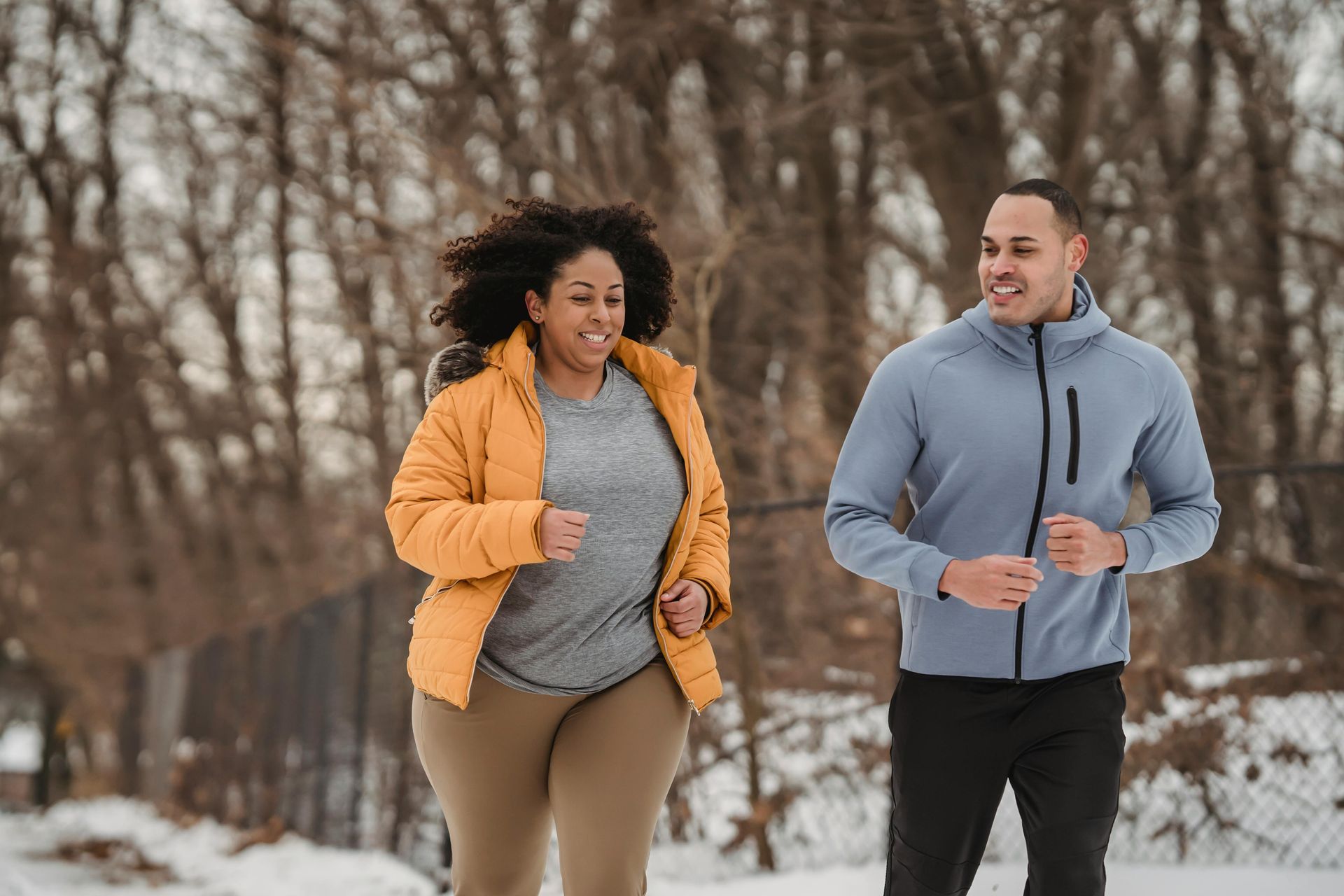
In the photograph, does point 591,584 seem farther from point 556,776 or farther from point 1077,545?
point 1077,545

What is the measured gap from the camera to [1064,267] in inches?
127

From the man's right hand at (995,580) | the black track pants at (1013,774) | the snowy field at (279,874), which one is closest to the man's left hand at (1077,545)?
the man's right hand at (995,580)

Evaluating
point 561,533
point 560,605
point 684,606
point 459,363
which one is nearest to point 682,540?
point 684,606

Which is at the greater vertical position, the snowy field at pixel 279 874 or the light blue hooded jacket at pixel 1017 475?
the light blue hooded jacket at pixel 1017 475

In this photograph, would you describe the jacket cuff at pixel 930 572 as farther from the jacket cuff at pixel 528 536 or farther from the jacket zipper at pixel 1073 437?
the jacket cuff at pixel 528 536

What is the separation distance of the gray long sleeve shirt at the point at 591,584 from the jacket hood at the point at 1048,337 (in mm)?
853

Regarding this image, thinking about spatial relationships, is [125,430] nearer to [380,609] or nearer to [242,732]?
[242,732]

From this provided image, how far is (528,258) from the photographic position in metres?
3.49

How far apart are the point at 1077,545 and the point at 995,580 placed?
0.18 meters

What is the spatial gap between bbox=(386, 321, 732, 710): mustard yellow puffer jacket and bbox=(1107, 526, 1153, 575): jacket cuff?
94 centimetres

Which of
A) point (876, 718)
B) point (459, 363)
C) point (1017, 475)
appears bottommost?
point (876, 718)

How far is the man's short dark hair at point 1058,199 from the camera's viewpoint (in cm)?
320

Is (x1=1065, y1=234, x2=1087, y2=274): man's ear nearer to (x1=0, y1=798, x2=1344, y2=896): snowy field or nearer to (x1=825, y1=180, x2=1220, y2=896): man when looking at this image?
(x1=825, y1=180, x2=1220, y2=896): man

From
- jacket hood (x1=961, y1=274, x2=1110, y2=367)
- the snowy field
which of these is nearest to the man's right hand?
jacket hood (x1=961, y1=274, x2=1110, y2=367)
